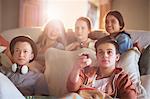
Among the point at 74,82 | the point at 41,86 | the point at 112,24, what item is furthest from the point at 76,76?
the point at 112,24

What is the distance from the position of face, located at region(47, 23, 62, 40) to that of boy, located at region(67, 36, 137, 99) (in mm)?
134

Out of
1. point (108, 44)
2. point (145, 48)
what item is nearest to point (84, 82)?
point (108, 44)

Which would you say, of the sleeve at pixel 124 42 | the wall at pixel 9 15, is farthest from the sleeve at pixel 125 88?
the wall at pixel 9 15

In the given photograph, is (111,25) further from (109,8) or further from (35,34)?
(35,34)

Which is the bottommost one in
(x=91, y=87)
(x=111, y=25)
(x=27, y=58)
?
(x=91, y=87)

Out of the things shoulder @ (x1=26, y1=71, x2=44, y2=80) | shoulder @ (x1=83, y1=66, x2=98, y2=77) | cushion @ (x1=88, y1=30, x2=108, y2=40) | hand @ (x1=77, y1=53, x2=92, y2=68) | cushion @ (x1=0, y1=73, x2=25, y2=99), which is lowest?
cushion @ (x1=0, y1=73, x2=25, y2=99)

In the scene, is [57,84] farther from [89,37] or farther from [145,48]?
[145,48]

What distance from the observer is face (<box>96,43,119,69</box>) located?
47.6 inches

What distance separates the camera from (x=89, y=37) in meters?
1.23

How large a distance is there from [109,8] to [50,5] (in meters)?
0.23

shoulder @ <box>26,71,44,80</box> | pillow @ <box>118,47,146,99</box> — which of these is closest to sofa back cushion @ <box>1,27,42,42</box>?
shoulder @ <box>26,71,44,80</box>

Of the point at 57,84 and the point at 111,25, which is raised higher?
the point at 111,25

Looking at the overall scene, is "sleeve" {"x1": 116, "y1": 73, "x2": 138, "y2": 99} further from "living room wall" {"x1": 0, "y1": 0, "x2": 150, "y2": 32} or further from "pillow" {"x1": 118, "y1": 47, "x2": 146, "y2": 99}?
"living room wall" {"x1": 0, "y1": 0, "x2": 150, "y2": 32}

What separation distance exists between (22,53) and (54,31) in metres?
0.15
